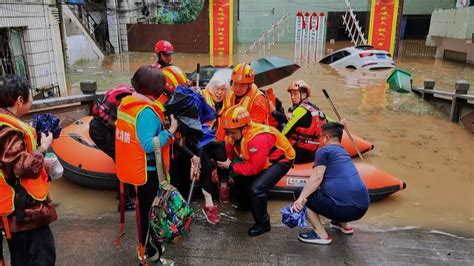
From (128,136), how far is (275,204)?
244 cm

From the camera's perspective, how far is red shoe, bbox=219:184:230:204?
15.5ft

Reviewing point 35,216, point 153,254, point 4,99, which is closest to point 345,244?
→ point 153,254

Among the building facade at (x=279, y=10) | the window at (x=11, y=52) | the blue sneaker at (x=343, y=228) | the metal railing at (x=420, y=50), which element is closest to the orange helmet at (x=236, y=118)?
the blue sneaker at (x=343, y=228)

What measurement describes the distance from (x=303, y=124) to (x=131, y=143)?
96.9 inches

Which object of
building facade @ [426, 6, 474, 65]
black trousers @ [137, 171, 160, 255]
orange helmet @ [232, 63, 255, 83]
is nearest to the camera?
black trousers @ [137, 171, 160, 255]

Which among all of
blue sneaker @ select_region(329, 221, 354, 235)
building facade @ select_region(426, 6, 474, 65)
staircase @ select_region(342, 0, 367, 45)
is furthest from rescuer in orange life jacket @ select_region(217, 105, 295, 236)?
staircase @ select_region(342, 0, 367, 45)

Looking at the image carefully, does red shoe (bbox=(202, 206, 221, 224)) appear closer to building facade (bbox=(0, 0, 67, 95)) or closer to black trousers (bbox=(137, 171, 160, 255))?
black trousers (bbox=(137, 171, 160, 255))

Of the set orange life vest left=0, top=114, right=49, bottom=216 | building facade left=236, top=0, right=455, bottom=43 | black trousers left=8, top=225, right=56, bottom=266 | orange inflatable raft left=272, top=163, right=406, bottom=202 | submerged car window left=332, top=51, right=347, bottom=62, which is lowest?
orange inflatable raft left=272, top=163, right=406, bottom=202

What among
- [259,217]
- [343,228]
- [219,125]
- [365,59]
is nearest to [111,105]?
[219,125]

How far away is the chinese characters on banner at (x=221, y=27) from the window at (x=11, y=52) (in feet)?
43.2

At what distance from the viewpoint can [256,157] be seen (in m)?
3.89

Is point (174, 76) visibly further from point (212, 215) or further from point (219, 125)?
point (212, 215)

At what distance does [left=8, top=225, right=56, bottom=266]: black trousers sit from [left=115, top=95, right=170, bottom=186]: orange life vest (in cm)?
73

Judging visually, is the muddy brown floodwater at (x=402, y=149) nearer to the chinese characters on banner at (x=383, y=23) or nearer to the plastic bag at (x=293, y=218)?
the plastic bag at (x=293, y=218)
